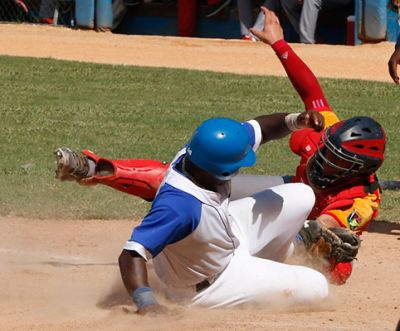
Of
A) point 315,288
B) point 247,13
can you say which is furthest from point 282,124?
point 247,13

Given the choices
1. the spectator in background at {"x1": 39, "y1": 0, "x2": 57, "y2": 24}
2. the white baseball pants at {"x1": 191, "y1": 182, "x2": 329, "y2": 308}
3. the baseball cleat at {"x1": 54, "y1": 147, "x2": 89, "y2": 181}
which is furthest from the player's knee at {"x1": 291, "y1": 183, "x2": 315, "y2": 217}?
the spectator in background at {"x1": 39, "y1": 0, "x2": 57, "y2": 24}

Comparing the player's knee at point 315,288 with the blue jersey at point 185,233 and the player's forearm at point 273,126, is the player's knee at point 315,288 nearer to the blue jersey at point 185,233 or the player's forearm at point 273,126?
the blue jersey at point 185,233

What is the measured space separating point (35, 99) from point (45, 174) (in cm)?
339

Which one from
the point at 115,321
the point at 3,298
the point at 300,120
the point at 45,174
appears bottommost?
the point at 45,174

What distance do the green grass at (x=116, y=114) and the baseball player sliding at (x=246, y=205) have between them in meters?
1.68

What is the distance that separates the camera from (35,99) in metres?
11.7

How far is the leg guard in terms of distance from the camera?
5.81 meters

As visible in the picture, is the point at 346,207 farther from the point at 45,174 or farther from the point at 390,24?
the point at 390,24

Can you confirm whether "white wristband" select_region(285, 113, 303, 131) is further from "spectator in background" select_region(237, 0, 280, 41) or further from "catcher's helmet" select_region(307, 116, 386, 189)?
"spectator in background" select_region(237, 0, 280, 41)

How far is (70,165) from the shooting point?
5.61 metres

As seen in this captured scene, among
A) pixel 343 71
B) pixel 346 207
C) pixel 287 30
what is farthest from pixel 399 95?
pixel 346 207

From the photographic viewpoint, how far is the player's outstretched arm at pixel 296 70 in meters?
6.56

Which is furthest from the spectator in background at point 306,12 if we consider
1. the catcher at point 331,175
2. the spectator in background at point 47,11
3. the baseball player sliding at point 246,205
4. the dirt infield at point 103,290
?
the catcher at point 331,175

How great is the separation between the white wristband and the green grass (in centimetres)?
229
